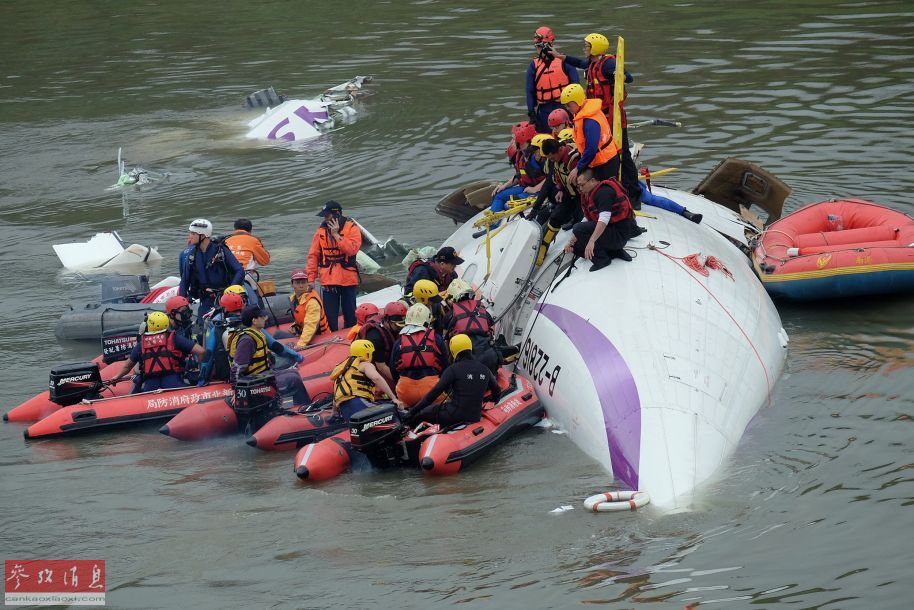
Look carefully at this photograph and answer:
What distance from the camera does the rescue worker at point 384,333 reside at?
10641 mm

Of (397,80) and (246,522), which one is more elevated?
(397,80)

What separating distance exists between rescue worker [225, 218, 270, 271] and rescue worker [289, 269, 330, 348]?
96cm

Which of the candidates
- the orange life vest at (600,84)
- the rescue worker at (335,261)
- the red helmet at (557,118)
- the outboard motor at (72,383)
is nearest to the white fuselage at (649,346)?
the red helmet at (557,118)

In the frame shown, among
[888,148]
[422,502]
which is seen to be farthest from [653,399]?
[888,148]

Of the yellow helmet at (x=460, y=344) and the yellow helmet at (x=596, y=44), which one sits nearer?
the yellow helmet at (x=460, y=344)

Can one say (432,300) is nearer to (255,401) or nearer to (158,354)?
(255,401)

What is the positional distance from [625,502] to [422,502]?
66.4 inches

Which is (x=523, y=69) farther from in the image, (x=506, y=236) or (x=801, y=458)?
(x=801, y=458)

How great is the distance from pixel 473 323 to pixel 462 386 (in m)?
0.94

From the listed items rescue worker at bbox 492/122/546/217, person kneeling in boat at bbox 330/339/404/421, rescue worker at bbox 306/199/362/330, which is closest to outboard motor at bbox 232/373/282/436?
person kneeling in boat at bbox 330/339/404/421

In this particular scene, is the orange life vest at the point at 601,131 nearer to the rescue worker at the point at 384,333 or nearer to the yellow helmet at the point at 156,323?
the rescue worker at the point at 384,333

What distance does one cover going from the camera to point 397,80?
24.8 metres

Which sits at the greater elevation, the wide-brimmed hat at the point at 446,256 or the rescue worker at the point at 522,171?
the rescue worker at the point at 522,171

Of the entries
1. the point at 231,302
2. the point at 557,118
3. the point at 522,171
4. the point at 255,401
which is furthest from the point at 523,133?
the point at 255,401
